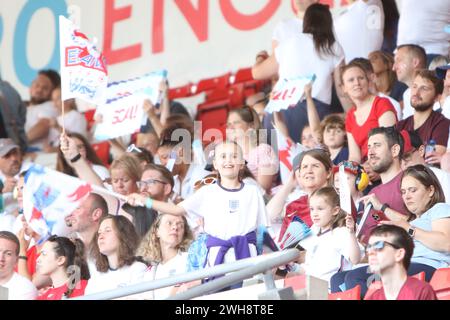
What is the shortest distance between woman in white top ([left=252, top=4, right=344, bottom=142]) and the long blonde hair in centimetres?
174

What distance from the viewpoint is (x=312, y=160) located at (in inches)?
313

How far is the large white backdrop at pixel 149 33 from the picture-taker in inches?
430

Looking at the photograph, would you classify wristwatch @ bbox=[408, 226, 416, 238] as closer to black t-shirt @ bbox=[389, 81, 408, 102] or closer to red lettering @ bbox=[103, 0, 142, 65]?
black t-shirt @ bbox=[389, 81, 408, 102]

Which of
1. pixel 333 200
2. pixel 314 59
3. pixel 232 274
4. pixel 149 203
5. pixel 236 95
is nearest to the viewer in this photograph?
pixel 232 274

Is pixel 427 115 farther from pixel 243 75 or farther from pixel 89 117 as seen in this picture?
pixel 89 117

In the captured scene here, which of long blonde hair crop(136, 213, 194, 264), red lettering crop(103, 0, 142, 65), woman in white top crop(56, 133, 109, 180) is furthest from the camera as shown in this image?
red lettering crop(103, 0, 142, 65)

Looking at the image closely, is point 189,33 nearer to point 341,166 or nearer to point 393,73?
point 393,73

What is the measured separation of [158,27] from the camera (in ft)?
38.1

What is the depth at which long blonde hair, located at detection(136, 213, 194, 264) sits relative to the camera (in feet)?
25.9

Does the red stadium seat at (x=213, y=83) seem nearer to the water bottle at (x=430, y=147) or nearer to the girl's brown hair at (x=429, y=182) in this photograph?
the water bottle at (x=430, y=147)

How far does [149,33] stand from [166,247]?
406cm

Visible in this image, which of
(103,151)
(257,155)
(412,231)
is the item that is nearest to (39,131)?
(103,151)

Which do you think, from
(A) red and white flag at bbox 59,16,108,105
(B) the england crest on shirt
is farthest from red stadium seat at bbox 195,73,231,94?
(B) the england crest on shirt
